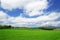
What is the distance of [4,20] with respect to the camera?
295 cm

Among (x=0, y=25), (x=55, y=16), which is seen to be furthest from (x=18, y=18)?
(x=55, y=16)

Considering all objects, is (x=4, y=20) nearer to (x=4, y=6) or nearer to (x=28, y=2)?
(x=4, y=6)

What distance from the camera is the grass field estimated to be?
109 inches

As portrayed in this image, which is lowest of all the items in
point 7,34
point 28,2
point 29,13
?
point 7,34

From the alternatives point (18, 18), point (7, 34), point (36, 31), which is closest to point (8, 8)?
point (18, 18)

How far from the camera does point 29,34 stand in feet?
9.22

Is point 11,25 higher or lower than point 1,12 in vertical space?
lower

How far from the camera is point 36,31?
2.86 m

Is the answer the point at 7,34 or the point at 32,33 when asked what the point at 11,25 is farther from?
the point at 32,33

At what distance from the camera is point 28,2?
2.91 meters

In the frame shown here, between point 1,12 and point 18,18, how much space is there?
35 cm

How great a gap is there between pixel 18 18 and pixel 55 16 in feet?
2.32

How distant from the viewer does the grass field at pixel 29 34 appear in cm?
277

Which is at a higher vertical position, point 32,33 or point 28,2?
point 28,2
